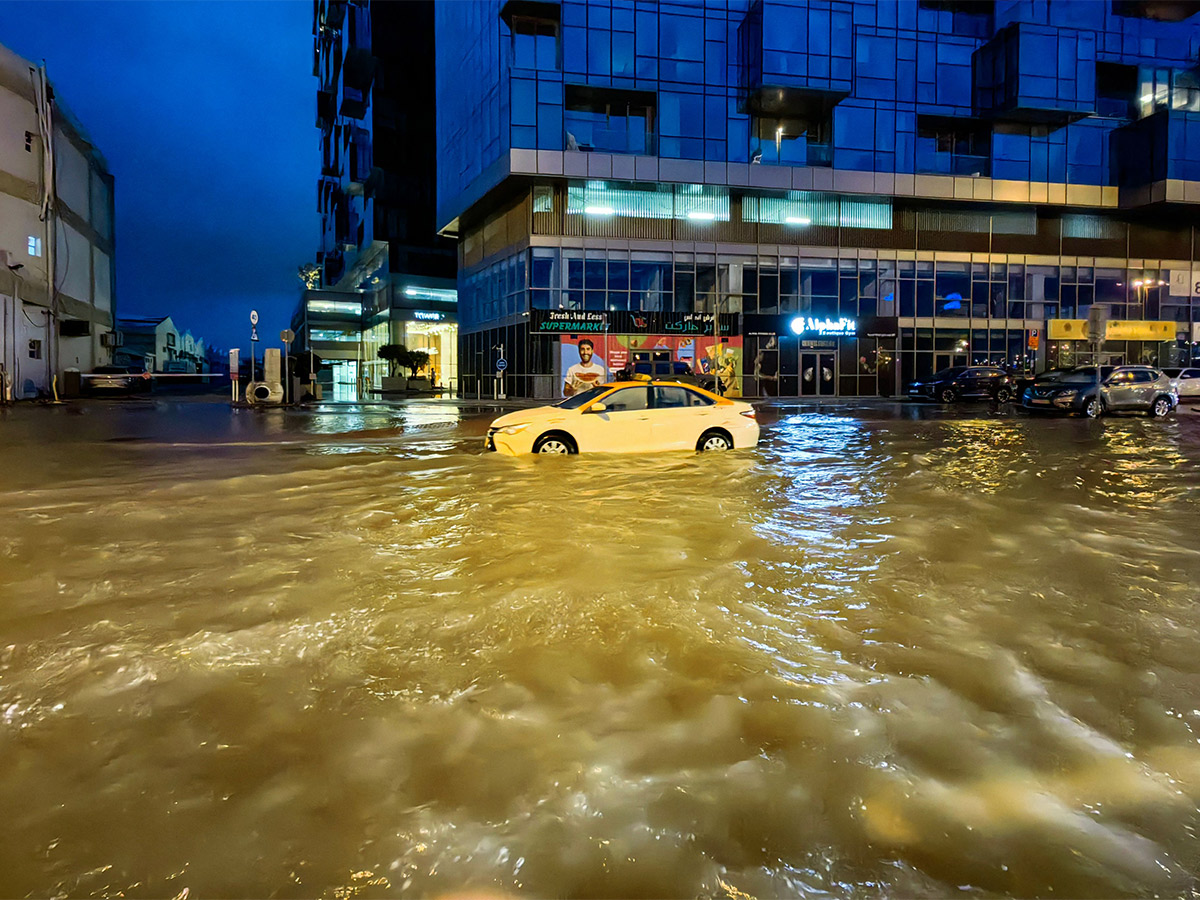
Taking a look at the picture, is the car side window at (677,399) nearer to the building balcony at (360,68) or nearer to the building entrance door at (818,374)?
the building entrance door at (818,374)

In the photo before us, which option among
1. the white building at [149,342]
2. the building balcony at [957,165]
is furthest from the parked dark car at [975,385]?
the white building at [149,342]

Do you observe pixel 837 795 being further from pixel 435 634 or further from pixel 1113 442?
pixel 1113 442

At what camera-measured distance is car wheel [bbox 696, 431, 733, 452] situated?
46.2 feet

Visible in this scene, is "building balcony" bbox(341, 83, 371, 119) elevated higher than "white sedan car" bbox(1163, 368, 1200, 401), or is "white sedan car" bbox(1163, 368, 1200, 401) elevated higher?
"building balcony" bbox(341, 83, 371, 119)

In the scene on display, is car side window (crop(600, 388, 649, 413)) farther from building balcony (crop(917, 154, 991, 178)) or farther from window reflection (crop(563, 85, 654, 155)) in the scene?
building balcony (crop(917, 154, 991, 178))

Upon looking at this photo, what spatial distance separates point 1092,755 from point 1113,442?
1586 centimetres

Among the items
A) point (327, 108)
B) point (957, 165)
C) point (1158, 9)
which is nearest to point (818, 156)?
point (957, 165)

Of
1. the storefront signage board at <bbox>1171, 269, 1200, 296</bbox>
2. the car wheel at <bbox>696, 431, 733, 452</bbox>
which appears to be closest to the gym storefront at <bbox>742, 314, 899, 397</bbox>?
the storefront signage board at <bbox>1171, 269, 1200, 296</bbox>

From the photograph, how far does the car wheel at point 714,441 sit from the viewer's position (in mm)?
14078

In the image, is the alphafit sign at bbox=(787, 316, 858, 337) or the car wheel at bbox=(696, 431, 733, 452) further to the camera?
the alphafit sign at bbox=(787, 316, 858, 337)

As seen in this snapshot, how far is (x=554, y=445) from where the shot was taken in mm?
13477

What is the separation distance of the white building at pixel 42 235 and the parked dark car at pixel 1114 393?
3945 cm

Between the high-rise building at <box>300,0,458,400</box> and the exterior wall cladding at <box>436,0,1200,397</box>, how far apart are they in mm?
17401

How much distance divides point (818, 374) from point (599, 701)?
41.4 meters
